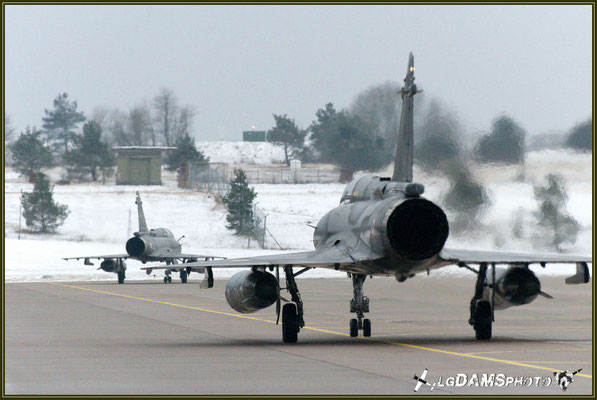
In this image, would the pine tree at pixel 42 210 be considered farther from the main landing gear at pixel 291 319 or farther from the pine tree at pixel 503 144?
the main landing gear at pixel 291 319

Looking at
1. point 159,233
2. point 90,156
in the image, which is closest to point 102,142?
point 90,156

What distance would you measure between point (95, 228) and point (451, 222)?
115 feet

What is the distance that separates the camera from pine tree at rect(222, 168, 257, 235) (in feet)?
259

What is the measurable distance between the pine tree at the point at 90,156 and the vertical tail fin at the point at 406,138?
7875 cm

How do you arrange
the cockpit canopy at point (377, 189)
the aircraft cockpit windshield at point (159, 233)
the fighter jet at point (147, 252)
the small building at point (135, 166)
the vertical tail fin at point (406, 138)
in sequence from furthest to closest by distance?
the small building at point (135, 166) → the aircraft cockpit windshield at point (159, 233) → the fighter jet at point (147, 252) → the vertical tail fin at point (406, 138) → the cockpit canopy at point (377, 189)

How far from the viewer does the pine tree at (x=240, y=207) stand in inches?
3113

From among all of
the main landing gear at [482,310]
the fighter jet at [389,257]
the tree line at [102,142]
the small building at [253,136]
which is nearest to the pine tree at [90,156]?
the tree line at [102,142]

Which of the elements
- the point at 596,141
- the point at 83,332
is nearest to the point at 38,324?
the point at 83,332

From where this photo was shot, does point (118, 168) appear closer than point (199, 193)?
No

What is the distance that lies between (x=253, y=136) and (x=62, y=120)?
2637 cm

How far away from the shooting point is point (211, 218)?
276 feet

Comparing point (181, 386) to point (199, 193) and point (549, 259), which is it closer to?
point (549, 259)

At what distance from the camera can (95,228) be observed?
221 feet

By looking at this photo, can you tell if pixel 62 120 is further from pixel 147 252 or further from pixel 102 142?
pixel 147 252
